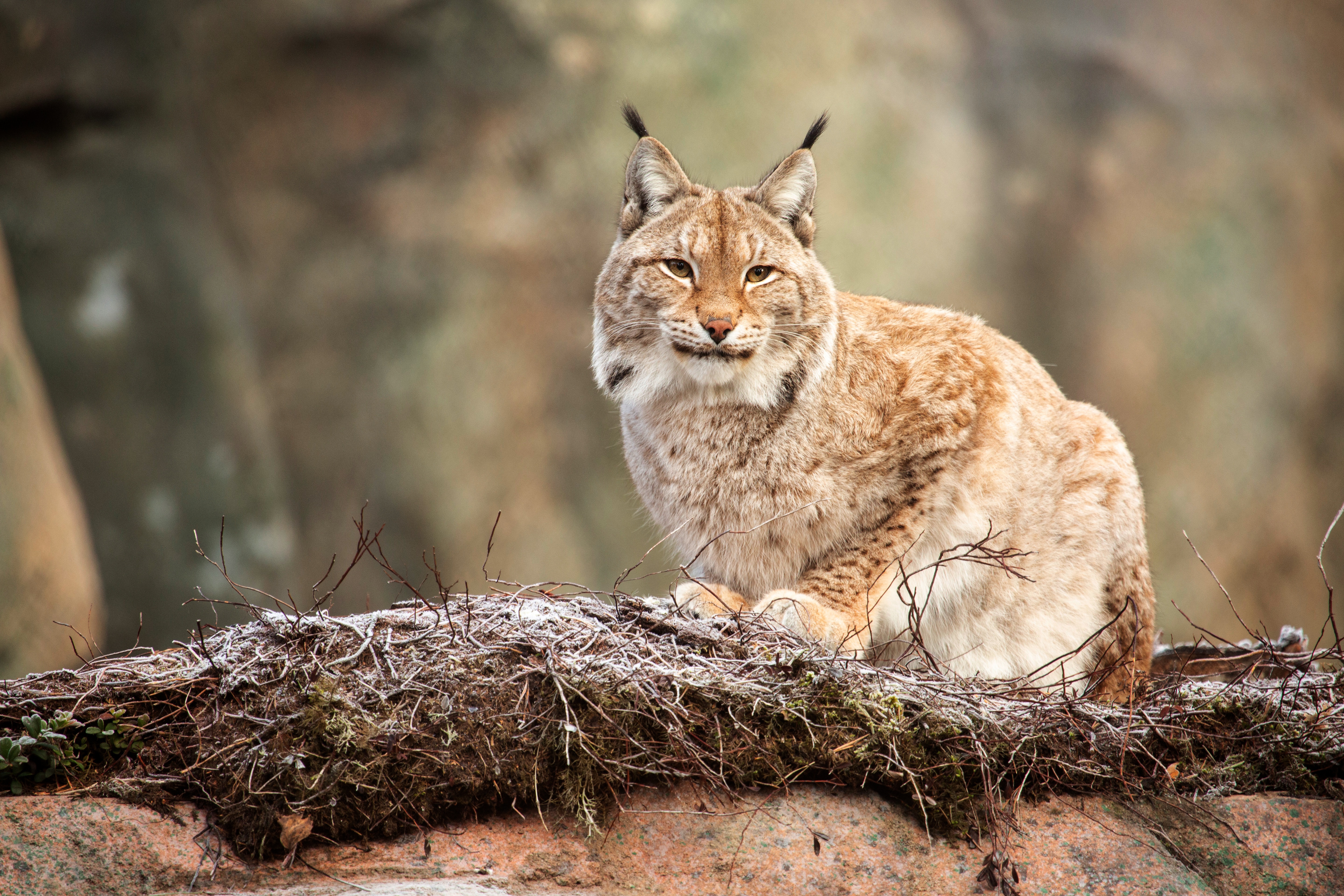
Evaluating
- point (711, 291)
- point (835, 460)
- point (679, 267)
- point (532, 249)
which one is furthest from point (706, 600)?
point (532, 249)

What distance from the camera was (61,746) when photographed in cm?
300

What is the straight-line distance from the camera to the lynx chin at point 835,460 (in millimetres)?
4227

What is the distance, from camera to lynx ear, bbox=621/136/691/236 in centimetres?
456

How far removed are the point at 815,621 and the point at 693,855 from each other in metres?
1.27

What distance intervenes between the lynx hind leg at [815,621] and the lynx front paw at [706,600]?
4.8 inches

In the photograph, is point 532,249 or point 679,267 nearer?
point 679,267

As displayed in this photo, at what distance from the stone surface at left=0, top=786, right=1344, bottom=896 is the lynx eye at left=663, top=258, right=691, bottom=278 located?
2.10 metres

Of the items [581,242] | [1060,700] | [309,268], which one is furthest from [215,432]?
[1060,700]

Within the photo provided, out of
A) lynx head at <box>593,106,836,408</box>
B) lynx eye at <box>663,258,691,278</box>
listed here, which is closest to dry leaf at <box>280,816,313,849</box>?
lynx head at <box>593,106,836,408</box>

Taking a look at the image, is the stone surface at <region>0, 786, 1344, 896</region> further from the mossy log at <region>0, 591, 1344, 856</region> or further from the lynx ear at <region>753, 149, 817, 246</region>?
the lynx ear at <region>753, 149, 817, 246</region>

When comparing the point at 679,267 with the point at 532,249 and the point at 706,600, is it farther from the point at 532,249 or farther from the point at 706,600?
the point at 532,249

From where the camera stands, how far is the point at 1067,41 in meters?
9.65

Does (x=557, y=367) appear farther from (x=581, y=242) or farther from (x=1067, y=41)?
(x=1067, y=41)

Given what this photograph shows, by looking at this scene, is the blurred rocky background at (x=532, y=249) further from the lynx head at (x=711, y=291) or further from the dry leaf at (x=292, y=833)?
the dry leaf at (x=292, y=833)
